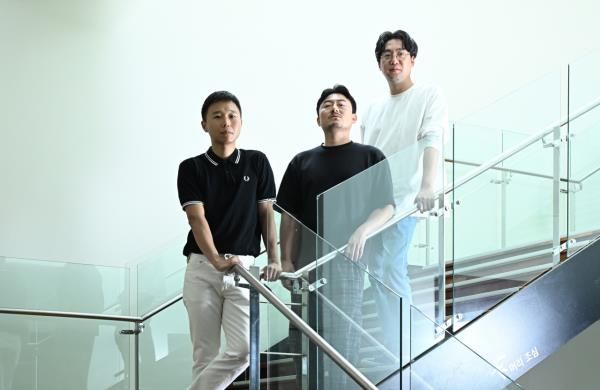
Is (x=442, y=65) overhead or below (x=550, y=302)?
overhead

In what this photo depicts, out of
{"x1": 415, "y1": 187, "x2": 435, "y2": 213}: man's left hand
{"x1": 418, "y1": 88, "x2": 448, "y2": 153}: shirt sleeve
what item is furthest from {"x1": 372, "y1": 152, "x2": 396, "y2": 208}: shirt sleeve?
{"x1": 418, "y1": 88, "x2": 448, "y2": 153}: shirt sleeve

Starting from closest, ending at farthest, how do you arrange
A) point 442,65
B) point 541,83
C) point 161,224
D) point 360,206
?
point 360,206 → point 541,83 → point 161,224 → point 442,65

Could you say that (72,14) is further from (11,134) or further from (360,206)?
(360,206)

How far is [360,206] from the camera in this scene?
148 inches

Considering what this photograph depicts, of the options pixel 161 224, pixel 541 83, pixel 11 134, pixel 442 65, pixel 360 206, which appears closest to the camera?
pixel 360 206

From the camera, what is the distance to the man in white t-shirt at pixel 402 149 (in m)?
3.72

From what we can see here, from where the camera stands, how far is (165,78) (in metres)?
7.60

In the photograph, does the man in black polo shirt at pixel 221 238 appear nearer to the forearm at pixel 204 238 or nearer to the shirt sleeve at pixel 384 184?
the forearm at pixel 204 238

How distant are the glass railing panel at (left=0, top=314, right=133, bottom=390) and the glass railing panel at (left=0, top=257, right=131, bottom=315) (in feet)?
0.31

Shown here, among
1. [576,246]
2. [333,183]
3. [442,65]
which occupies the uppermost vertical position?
[442,65]

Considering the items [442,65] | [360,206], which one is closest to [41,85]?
[442,65]

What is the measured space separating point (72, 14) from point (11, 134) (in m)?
1.11

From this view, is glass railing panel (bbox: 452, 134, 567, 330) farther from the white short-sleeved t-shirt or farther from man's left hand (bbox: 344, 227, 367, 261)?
man's left hand (bbox: 344, 227, 367, 261)

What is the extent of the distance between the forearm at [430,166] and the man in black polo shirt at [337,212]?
0.19 meters
